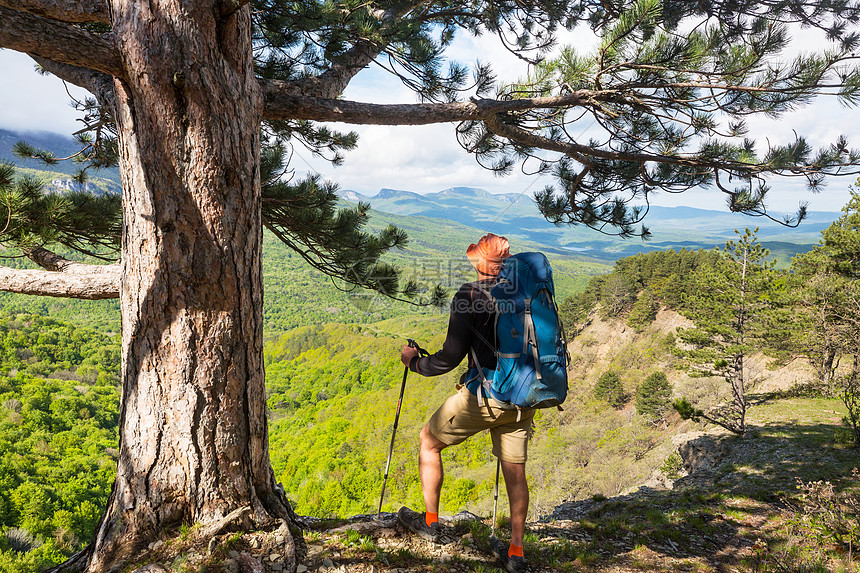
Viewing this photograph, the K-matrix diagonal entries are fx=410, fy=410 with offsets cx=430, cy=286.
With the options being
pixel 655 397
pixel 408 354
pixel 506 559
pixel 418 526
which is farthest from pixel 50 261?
pixel 655 397

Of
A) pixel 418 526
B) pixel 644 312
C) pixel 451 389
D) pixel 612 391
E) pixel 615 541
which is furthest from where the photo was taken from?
pixel 644 312

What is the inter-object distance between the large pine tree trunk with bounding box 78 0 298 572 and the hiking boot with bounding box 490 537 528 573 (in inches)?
54.6

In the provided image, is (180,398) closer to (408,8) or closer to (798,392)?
(408,8)

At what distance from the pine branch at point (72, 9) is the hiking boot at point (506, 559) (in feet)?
10.4

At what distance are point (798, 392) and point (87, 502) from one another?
32.0 metres

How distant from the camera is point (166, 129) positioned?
1.75 meters

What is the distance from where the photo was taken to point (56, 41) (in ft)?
5.01

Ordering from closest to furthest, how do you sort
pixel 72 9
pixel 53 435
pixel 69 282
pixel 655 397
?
pixel 72 9 → pixel 69 282 → pixel 655 397 → pixel 53 435

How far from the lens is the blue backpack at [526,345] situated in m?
1.98

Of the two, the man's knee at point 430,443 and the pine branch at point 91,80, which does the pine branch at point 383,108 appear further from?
the man's knee at point 430,443

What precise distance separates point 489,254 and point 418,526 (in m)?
1.61

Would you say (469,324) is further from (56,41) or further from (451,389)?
(451,389)

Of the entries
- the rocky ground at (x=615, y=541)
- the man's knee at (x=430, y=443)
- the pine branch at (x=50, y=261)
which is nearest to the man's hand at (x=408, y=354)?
the man's knee at (x=430, y=443)

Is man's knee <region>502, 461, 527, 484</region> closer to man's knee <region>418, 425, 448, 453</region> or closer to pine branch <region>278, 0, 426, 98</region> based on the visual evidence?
man's knee <region>418, 425, 448, 453</region>
